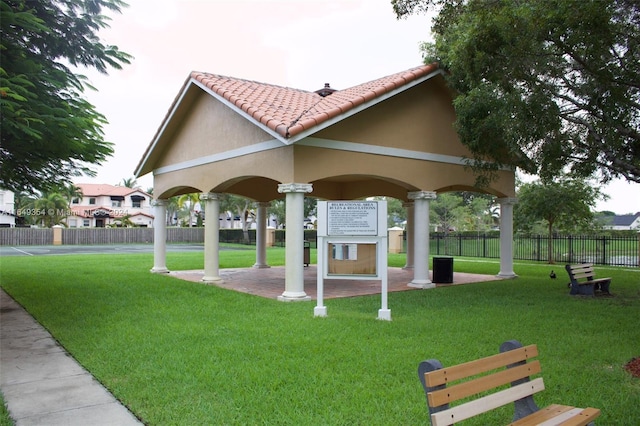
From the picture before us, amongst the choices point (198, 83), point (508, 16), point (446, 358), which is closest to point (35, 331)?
point (446, 358)

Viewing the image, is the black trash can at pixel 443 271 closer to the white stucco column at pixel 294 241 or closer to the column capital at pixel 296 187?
the white stucco column at pixel 294 241

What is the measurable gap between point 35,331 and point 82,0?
228 inches

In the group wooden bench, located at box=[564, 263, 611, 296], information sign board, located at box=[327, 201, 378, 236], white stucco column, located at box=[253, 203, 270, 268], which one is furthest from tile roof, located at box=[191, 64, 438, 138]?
wooden bench, located at box=[564, 263, 611, 296]

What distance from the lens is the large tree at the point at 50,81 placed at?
23.0ft

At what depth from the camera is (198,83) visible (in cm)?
1407

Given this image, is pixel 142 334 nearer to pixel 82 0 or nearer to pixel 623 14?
pixel 82 0

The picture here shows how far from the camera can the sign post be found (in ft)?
30.3

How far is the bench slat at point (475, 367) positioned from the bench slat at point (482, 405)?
17 cm

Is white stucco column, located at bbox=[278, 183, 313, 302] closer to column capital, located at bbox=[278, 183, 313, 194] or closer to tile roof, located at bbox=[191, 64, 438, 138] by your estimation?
column capital, located at bbox=[278, 183, 313, 194]

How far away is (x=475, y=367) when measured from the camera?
349 centimetres

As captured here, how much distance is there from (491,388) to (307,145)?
27.0ft

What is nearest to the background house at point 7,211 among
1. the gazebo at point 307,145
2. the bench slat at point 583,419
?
the gazebo at point 307,145

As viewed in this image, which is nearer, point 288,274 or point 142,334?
point 142,334

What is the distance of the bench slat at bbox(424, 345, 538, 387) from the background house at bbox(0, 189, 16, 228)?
2649 inches
